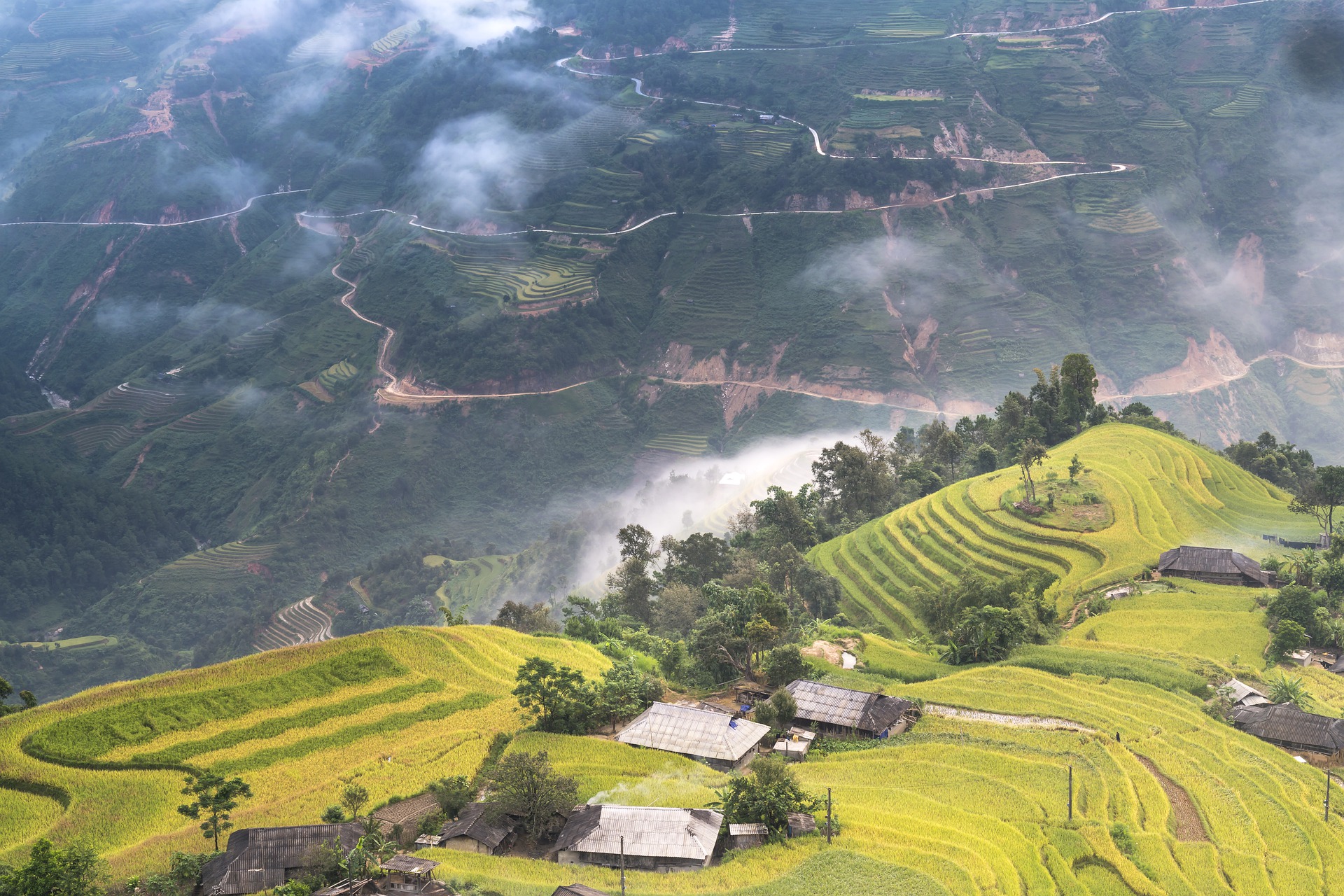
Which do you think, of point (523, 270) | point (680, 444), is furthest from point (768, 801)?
point (523, 270)

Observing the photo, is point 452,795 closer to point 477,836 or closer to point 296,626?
point 477,836

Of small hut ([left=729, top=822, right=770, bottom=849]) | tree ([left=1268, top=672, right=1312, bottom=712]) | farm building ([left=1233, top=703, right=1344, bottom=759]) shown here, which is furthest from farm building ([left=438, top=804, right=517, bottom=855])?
tree ([left=1268, top=672, right=1312, bottom=712])

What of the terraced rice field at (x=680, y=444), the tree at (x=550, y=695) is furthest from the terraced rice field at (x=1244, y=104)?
the tree at (x=550, y=695)

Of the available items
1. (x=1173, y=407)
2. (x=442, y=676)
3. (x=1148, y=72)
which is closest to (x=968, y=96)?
(x=1148, y=72)

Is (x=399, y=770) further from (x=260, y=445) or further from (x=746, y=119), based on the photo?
(x=746, y=119)

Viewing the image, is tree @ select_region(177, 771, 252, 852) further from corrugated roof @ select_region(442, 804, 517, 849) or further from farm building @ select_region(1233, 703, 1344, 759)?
farm building @ select_region(1233, 703, 1344, 759)

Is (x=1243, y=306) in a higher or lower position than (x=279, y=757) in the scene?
lower

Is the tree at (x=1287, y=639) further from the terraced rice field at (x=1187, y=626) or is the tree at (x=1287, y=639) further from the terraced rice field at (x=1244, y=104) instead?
the terraced rice field at (x=1244, y=104)
